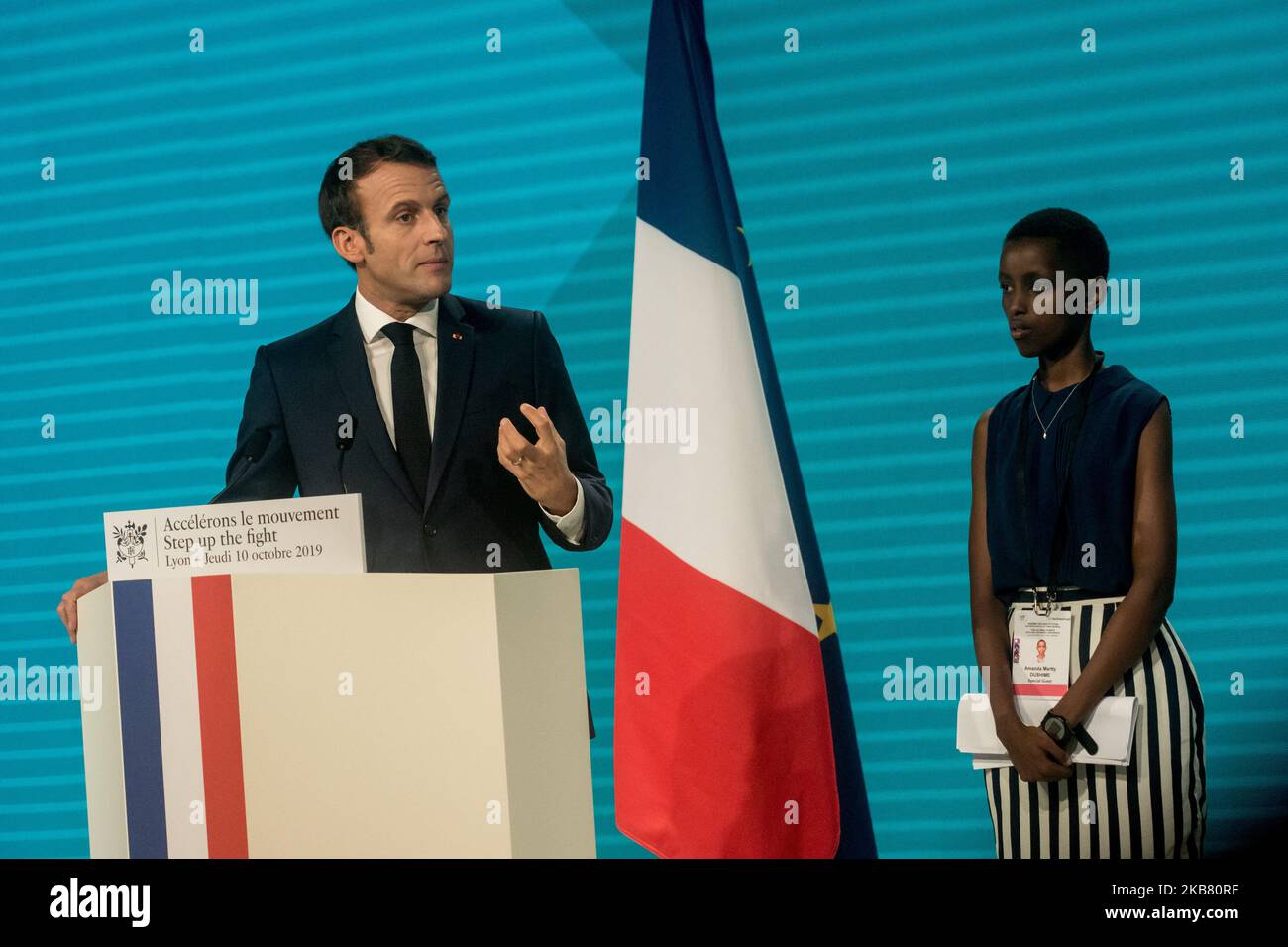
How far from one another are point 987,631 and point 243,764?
1.41 metres

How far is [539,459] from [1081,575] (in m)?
1.08

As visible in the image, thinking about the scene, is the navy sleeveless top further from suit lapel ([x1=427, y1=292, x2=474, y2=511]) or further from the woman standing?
suit lapel ([x1=427, y1=292, x2=474, y2=511])

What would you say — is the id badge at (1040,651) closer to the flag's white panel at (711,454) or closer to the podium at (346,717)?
the flag's white panel at (711,454)

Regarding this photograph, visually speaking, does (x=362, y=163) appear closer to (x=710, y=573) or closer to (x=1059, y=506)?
(x=710, y=573)

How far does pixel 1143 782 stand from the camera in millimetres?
2209

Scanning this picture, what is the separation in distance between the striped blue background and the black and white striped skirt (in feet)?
4.19

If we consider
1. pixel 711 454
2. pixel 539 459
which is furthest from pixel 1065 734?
pixel 539 459

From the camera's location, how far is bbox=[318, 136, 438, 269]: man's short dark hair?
8.02 ft

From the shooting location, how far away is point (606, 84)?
3.80 metres

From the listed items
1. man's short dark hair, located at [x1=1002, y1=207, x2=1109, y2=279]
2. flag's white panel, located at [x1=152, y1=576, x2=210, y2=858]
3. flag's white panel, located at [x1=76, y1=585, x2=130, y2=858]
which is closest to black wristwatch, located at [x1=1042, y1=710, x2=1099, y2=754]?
man's short dark hair, located at [x1=1002, y1=207, x2=1109, y2=279]
